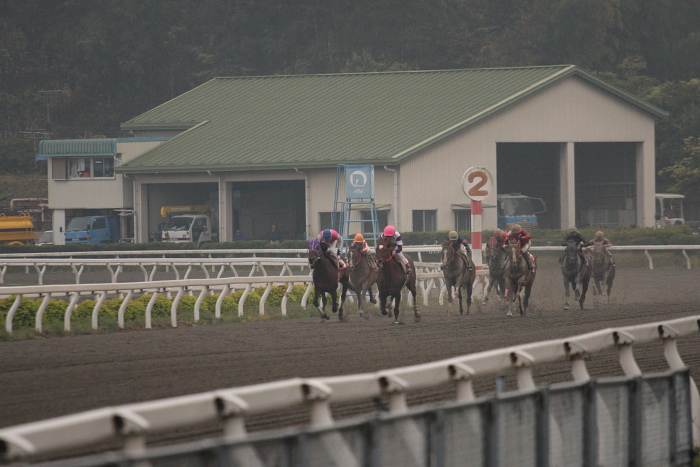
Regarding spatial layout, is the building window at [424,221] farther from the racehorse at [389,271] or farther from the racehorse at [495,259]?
the racehorse at [389,271]

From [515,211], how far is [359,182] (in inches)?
558

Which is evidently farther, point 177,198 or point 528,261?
point 177,198

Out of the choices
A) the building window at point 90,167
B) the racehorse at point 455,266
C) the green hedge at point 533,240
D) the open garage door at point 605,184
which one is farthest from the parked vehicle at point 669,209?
the racehorse at point 455,266

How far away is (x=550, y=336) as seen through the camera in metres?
13.8

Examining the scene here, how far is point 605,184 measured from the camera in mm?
42125

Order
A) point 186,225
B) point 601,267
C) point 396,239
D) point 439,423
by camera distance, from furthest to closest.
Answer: point 186,225 → point 601,267 → point 396,239 → point 439,423

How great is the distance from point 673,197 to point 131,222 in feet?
71.5

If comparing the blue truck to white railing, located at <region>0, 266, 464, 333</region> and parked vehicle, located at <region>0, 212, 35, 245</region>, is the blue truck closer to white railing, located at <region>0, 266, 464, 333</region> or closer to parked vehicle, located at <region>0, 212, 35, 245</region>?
parked vehicle, located at <region>0, 212, 35, 245</region>

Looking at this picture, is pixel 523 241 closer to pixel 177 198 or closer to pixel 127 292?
pixel 127 292

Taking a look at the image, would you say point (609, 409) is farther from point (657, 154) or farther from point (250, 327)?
point (657, 154)

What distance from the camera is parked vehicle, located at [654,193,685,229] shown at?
45047 millimetres

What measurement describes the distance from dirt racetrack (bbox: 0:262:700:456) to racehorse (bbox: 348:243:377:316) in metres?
0.51

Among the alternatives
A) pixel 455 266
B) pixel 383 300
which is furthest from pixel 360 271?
pixel 455 266

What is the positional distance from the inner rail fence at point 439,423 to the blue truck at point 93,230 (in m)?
37.4
